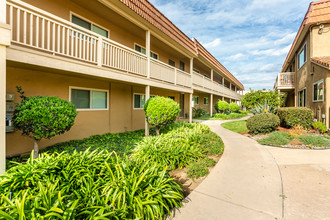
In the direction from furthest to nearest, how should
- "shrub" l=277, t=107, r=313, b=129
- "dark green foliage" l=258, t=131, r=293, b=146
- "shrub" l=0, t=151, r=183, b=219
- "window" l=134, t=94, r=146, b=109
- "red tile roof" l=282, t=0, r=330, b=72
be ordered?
"window" l=134, t=94, r=146, b=109, "red tile roof" l=282, t=0, r=330, b=72, "shrub" l=277, t=107, r=313, b=129, "dark green foliage" l=258, t=131, r=293, b=146, "shrub" l=0, t=151, r=183, b=219

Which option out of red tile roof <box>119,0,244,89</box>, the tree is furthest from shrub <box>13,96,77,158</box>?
red tile roof <box>119,0,244,89</box>

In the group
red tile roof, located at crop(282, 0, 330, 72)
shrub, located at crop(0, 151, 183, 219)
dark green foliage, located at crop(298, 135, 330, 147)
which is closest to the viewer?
shrub, located at crop(0, 151, 183, 219)

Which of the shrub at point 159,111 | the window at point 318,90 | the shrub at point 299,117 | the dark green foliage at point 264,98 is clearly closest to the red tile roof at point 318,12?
the window at point 318,90

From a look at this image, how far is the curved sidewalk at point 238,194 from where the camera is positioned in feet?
7.82

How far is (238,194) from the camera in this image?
2.90 m

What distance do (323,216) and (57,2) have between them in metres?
9.25

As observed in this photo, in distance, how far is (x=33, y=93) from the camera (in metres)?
5.40

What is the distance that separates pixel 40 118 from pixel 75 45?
8.53 ft

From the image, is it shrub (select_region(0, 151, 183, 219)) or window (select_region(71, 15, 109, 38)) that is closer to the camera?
shrub (select_region(0, 151, 183, 219))

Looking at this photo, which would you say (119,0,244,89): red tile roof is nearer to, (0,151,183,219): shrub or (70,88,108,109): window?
(70,88,108,109): window

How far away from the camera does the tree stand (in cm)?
407

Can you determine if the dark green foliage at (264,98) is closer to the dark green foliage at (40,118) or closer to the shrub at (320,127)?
the shrub at (320,127)

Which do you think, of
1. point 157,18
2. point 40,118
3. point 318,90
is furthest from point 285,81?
point 40,118

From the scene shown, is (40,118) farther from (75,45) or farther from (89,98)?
(89,98)
